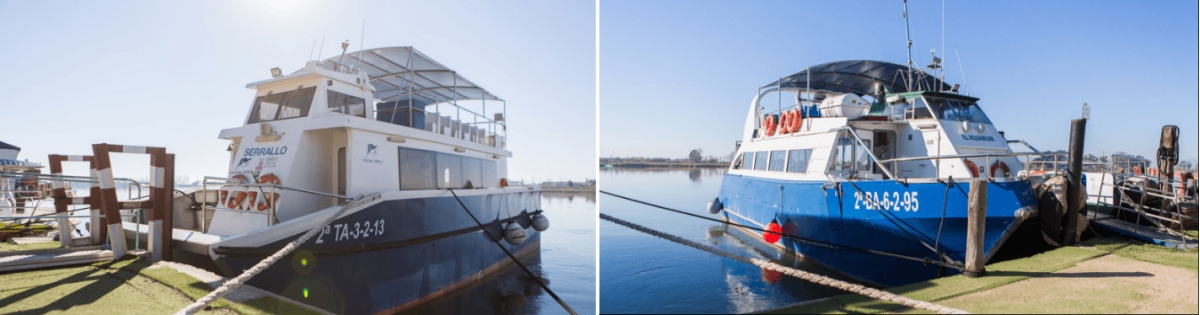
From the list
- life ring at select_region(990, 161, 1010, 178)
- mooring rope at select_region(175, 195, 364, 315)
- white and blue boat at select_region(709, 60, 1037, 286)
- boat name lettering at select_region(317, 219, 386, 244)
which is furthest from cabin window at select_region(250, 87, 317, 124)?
life ring at select_region(990, 161, 1010, 178)

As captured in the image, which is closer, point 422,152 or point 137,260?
point 137,260

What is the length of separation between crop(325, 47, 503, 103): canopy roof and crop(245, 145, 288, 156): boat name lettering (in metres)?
1.69

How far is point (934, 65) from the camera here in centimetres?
1007

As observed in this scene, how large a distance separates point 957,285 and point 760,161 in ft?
23.3

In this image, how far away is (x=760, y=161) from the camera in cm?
1148

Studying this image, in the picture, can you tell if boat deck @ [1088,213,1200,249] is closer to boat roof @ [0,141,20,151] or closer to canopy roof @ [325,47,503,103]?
canopy roof @ [325,47,503,103]

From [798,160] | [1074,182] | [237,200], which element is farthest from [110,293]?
[1074,182]

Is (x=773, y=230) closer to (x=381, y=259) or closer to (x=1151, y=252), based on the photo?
(x=1151, y=252)

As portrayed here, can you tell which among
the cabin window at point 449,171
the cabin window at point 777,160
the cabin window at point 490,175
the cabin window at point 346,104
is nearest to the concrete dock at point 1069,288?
the cabin window at point 777,160

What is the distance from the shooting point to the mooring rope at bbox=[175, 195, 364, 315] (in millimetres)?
3939

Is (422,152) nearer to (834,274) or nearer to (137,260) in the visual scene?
(137,260)

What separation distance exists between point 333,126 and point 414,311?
102 inches

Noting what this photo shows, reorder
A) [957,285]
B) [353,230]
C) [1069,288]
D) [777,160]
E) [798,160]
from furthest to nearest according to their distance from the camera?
[777,160], [798,160], [353,230], [957,285], [1069,288]

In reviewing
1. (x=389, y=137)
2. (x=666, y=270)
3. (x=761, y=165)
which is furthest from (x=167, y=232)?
(x=761, y=165)
